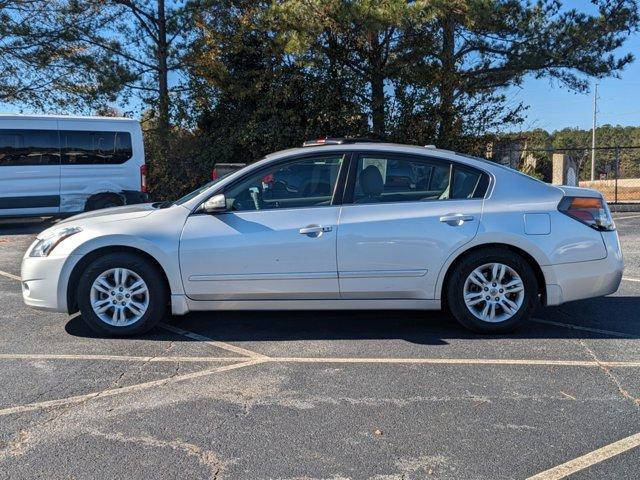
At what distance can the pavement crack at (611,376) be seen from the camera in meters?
3.91

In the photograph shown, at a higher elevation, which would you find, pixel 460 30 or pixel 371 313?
pixel 460 30

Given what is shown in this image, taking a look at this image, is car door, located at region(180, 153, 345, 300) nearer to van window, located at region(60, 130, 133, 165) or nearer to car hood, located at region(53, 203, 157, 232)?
car hood, located at region(53, 203, 157, 232)

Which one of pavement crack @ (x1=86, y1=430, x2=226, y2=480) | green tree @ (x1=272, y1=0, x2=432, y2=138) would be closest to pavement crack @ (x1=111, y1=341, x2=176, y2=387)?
pavement crack @ (x1=86, y1=430, x2=226, y2=480)

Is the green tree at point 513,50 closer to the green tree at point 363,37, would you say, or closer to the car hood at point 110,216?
the green tree at point 363,37

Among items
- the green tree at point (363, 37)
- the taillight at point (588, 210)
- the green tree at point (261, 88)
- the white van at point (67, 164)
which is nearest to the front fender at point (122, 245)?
the taillight at point (588, 210)

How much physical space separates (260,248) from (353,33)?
10.6 meters

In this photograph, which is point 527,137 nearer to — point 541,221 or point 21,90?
point 541,221

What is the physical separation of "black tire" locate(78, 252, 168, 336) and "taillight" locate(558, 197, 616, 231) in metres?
3.46

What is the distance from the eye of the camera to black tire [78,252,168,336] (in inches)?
201

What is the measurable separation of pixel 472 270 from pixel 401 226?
0.72 metres

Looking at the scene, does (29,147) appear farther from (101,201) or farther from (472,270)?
(472,270)

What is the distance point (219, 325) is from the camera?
18.7 feet

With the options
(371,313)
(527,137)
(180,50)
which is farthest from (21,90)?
(371,313)

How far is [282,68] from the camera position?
53.9 feet
